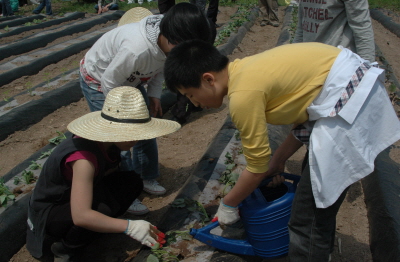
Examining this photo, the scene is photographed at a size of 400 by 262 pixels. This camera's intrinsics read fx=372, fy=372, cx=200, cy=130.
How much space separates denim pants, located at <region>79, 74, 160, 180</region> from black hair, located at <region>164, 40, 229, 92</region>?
3.72 feet

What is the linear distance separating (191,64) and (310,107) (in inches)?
20.8

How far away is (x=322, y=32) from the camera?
2.54 m

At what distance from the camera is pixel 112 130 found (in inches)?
72.9

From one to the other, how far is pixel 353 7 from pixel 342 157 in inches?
48.4

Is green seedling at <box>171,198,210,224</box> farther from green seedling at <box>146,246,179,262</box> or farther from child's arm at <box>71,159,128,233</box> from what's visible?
child's arm at <box>71,159,128,233</box>

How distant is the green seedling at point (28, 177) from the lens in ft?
8.72

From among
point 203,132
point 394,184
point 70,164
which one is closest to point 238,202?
point 70,164

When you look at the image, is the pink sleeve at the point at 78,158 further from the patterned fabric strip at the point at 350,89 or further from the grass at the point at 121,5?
the grass at the point at 121,5

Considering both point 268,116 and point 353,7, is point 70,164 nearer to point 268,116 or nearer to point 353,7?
point 268,116

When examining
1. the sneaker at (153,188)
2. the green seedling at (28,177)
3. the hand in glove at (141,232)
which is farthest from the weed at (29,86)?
the hand in glove at (141,232)

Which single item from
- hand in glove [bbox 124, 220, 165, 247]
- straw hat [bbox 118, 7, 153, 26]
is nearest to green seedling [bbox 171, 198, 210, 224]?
hand in glove [bbox 124, 220, 165, 247]

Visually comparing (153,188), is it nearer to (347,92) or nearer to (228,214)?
(228,214)

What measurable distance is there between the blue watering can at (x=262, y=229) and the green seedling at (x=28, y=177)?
1396 millimetres

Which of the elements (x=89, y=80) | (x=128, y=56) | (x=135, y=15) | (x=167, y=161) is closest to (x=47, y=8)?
(x=135, y=15)
